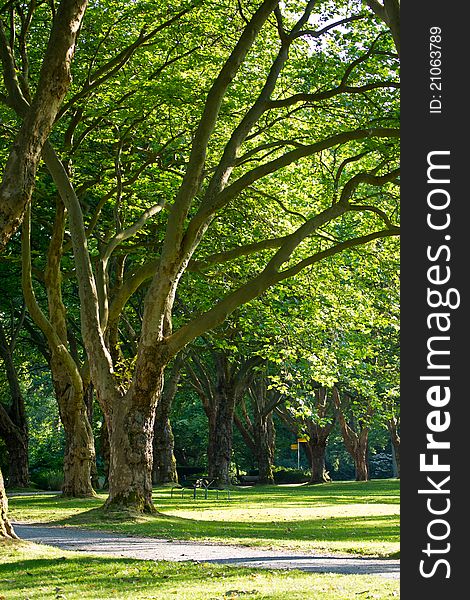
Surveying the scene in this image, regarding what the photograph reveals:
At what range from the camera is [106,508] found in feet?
62.4

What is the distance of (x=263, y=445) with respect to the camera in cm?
4688

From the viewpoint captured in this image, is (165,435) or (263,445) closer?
(165,435)

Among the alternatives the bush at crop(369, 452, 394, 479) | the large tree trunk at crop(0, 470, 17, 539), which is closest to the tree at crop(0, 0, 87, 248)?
the large tree trunk at crop(0, 470, 17, 539)

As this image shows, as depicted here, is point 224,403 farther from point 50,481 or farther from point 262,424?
point 262,424

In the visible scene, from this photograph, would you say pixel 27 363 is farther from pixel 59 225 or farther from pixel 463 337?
pixel 463 337

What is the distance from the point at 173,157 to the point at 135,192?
127cm

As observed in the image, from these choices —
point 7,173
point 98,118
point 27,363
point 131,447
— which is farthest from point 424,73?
point 27,363

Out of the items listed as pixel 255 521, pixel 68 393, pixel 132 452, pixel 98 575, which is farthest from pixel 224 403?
pixel 98 575

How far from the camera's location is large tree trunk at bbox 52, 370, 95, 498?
84.5 ft

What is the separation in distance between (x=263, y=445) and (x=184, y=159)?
25914 mm

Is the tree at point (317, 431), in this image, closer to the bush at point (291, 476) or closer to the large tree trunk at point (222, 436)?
the bush at point (291, 476)

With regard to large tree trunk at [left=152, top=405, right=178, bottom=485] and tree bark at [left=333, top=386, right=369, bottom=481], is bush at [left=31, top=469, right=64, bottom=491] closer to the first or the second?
large tree trunk at [left=152, top=405, right=178, bottom=485]

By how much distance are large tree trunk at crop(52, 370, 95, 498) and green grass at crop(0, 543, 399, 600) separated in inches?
518

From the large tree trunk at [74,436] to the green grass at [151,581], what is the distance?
13161 mm
